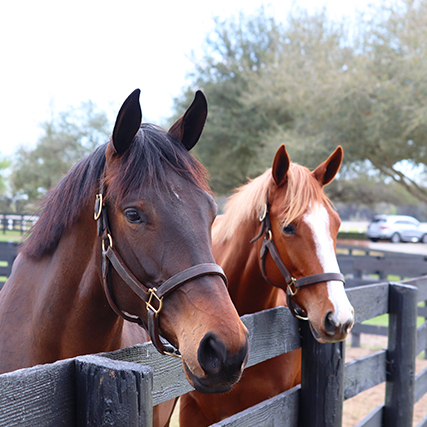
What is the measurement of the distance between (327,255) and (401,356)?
105 centimetres

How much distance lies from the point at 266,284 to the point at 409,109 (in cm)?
1292

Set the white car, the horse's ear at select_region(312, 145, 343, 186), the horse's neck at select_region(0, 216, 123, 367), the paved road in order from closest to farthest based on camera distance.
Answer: the horse's neck at select_region(0, 216, 123, 367) → the horse's ear at select_region(312, 145, 343, 186) → the paved road → the white car

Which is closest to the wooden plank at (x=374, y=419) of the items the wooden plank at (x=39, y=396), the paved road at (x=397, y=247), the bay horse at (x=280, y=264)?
the bay horse at (x=280, y=264)

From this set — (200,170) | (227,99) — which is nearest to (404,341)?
(200,170)

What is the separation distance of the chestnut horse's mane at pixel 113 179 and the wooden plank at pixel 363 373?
1.55 m

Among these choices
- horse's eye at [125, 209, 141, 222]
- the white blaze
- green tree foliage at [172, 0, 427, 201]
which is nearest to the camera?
horse's eye at [125, 209, 141, 222]

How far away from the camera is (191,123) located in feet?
5.80

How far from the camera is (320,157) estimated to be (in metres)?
15.7

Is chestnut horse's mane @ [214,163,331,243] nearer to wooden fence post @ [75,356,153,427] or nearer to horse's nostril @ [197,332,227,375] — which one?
horse's nostril @ [197,332,227,375]

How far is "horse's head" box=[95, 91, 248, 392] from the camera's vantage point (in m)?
1.16

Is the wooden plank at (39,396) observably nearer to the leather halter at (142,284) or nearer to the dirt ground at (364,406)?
the leather halter at (142,284)

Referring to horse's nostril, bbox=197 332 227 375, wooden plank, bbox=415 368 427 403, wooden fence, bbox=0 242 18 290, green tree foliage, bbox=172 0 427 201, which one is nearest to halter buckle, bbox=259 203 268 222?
horse's nostril, bbox=197 332 227 375

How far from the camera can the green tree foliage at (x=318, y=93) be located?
44.5 feet

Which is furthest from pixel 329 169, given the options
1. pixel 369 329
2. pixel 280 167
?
pixel 369 329
